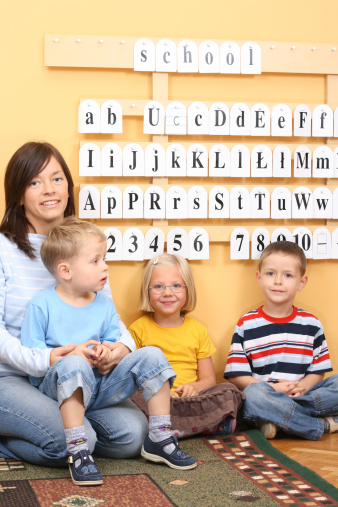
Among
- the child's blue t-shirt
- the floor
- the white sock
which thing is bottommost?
the floor

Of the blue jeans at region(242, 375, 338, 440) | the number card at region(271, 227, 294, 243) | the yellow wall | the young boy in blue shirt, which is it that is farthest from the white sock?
the number card at region(271, 227, 294, 243)

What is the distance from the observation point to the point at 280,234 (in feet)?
7.57

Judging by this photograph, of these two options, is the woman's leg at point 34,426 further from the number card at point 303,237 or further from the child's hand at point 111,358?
the number card at point 303,237

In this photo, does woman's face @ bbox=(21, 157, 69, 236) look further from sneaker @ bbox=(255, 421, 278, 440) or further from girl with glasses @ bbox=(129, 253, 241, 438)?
sneaker @ bbox=(255, 421, 278, 440)

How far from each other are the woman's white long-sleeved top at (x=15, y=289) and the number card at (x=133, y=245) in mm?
335

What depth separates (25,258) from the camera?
194cm

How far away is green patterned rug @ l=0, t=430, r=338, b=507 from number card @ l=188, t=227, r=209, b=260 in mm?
710

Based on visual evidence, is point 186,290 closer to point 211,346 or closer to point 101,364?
point 211,346

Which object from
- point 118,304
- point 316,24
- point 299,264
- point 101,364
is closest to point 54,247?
point 101,364

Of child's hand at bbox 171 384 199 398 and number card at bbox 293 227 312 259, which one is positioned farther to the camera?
number card at bbox 293 227 312 259

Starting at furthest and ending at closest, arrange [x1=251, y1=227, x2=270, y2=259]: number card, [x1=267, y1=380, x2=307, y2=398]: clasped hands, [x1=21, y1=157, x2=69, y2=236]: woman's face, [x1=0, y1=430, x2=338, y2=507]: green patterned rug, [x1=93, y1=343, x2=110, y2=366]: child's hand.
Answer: [x1=251, y1=227, x2=270, y2=259]: number card, [x1=267, y1=380, x2=307, y2=398]: clasped hands, [x1=21, y1=157, x2=69, y2=236]: woman's face, [x1=93, y1=343, x2=110, y2=366]: child's hand, [x1=0, y1=430, x2=338, y2=507]: green patterned rug

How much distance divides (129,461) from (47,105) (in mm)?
1164

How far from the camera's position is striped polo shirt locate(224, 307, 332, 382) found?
218cm

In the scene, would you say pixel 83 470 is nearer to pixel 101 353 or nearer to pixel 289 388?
pixel 101 353
